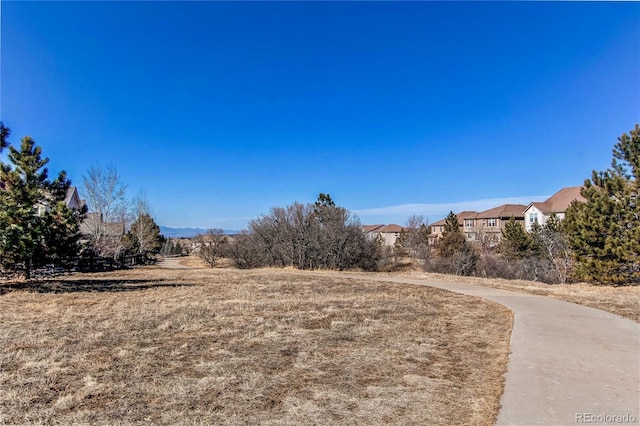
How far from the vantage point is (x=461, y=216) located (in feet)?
206

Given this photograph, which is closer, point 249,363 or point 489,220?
point 249,363

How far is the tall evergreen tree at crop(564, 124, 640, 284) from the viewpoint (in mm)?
14461

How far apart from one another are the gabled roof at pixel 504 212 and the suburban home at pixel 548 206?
2022 millimetres

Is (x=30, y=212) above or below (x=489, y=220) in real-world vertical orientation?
below

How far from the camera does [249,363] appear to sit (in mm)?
4598

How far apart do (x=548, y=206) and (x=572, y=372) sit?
52.1 metres

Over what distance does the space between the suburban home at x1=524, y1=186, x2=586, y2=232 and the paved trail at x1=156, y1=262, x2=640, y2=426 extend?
4558 cm

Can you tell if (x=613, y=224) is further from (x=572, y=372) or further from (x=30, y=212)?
(x=30, y=212)

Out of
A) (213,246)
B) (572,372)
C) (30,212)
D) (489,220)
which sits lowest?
(572,372)

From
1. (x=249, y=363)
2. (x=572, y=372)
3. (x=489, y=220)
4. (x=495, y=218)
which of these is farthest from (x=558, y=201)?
(x=249, y=363)

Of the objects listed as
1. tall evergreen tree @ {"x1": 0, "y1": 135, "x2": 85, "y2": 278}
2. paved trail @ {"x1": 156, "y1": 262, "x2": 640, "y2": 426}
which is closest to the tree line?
tall evergreen tree @ {"x1": 0, "y1": 135, "x2": 85, "y2": 278}

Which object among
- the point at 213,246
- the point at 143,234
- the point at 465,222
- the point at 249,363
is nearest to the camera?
the point at 249,363

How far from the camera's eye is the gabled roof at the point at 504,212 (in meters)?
52.9

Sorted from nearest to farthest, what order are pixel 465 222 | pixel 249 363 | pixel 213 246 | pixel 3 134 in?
pixel 249 363
pixel 3 134
pixel 213 246
pixel 465 222
